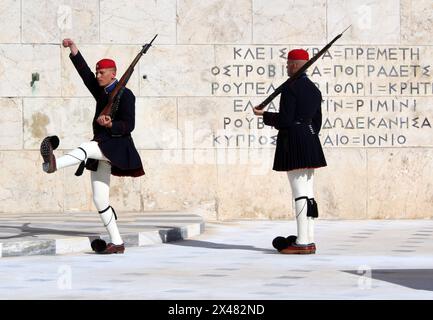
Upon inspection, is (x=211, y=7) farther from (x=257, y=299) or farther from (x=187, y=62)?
(x=257, y=299)

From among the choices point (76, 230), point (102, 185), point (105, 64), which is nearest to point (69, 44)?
point (105, 64)

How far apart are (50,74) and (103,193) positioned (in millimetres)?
5281

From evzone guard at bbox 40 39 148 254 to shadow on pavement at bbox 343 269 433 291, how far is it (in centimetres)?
247

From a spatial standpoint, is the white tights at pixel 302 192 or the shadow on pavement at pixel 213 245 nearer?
the white tights at pixel 302 192

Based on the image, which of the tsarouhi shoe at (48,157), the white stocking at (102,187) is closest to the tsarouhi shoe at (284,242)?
the white stocking at (102,187)

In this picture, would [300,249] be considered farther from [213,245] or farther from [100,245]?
[100,245]

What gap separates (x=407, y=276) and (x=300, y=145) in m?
2.25

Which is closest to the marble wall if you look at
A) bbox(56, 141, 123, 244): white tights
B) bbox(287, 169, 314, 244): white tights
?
bbox(56, 141, 123, 244): white tights

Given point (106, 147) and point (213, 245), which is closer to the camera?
point (106, 147)

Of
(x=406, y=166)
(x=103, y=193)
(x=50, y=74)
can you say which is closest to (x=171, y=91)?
(x=50, y=74)

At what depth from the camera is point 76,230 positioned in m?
13.3

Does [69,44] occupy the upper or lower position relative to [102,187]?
upper

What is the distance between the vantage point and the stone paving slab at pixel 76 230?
11.9 m

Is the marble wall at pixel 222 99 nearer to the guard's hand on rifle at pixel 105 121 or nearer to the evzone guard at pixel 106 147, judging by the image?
the evzone guard at pixel 106 147
